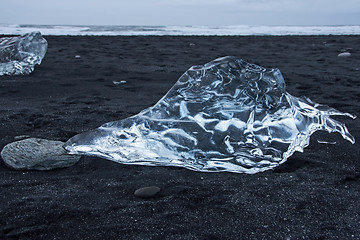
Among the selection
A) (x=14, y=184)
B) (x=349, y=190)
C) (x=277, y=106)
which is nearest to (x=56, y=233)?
(x=14, y=184)

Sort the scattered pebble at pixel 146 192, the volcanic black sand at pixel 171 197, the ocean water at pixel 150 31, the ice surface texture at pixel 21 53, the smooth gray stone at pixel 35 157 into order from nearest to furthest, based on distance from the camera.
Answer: the volcanic black sand at pixel 171 197 < the scattered pebble at pixel 146 192 < the smooth gray stone at pixel 35 157 < the ice surface texture at pixel 21 53 < the ocean water at pixel 150 31

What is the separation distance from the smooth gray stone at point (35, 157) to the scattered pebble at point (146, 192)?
21.5 inches

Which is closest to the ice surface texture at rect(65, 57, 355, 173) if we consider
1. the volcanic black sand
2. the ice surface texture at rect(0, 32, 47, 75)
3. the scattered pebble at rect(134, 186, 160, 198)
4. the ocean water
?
the volcanic black sand

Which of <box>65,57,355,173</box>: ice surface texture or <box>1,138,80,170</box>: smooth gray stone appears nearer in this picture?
<box>1,138,80,170</box>: smooth gray stone

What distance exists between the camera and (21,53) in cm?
500

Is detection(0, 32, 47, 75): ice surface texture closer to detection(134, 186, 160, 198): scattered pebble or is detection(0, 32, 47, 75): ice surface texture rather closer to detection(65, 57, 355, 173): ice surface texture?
detection(65, 57, 355, 173): ice surface texture

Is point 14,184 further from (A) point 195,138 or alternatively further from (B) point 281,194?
(B) point 281,194

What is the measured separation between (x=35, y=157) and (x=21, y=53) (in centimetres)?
363

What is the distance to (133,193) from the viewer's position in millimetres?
1677

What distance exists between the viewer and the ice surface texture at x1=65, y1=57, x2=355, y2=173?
2.03 m

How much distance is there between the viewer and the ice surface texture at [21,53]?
473cm

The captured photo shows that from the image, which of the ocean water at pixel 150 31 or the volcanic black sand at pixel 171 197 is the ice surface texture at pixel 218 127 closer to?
the volcanic black sand at pixel 171 197

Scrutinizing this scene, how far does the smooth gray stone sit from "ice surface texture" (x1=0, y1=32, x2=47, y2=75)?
123 inches

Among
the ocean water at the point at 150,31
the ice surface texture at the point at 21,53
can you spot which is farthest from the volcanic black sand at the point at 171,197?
the ocean water at the point at 150,31
